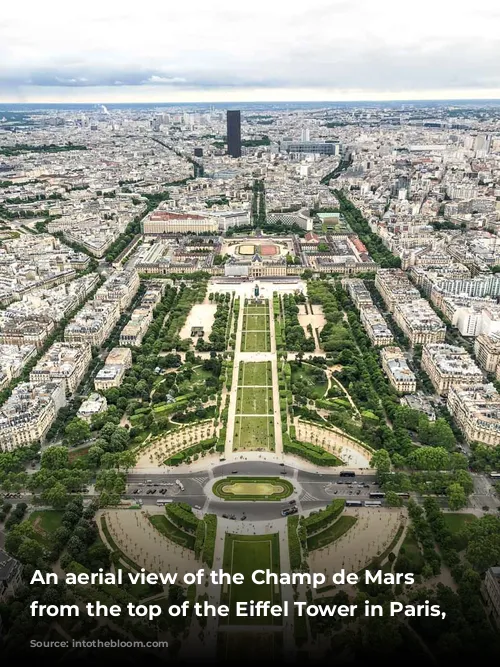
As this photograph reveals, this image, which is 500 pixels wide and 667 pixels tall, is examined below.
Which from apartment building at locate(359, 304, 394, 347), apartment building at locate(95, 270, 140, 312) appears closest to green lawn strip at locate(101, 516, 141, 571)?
apartment building at locate(359, 304, 394, 347)

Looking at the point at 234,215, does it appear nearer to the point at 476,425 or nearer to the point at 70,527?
the point at 476,425

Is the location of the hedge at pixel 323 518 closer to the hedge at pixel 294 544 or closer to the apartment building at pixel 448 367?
the hedge at pixel 294 544

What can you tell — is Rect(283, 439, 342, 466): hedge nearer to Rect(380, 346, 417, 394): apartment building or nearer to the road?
the road

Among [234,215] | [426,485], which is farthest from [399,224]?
[426,485]

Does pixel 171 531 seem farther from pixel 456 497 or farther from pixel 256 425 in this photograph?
pixel 456 497

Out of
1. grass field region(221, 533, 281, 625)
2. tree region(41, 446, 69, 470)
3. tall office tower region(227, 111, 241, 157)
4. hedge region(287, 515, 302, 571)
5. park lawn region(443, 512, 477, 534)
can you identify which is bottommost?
grass field region(221, 533, 281, 625)
